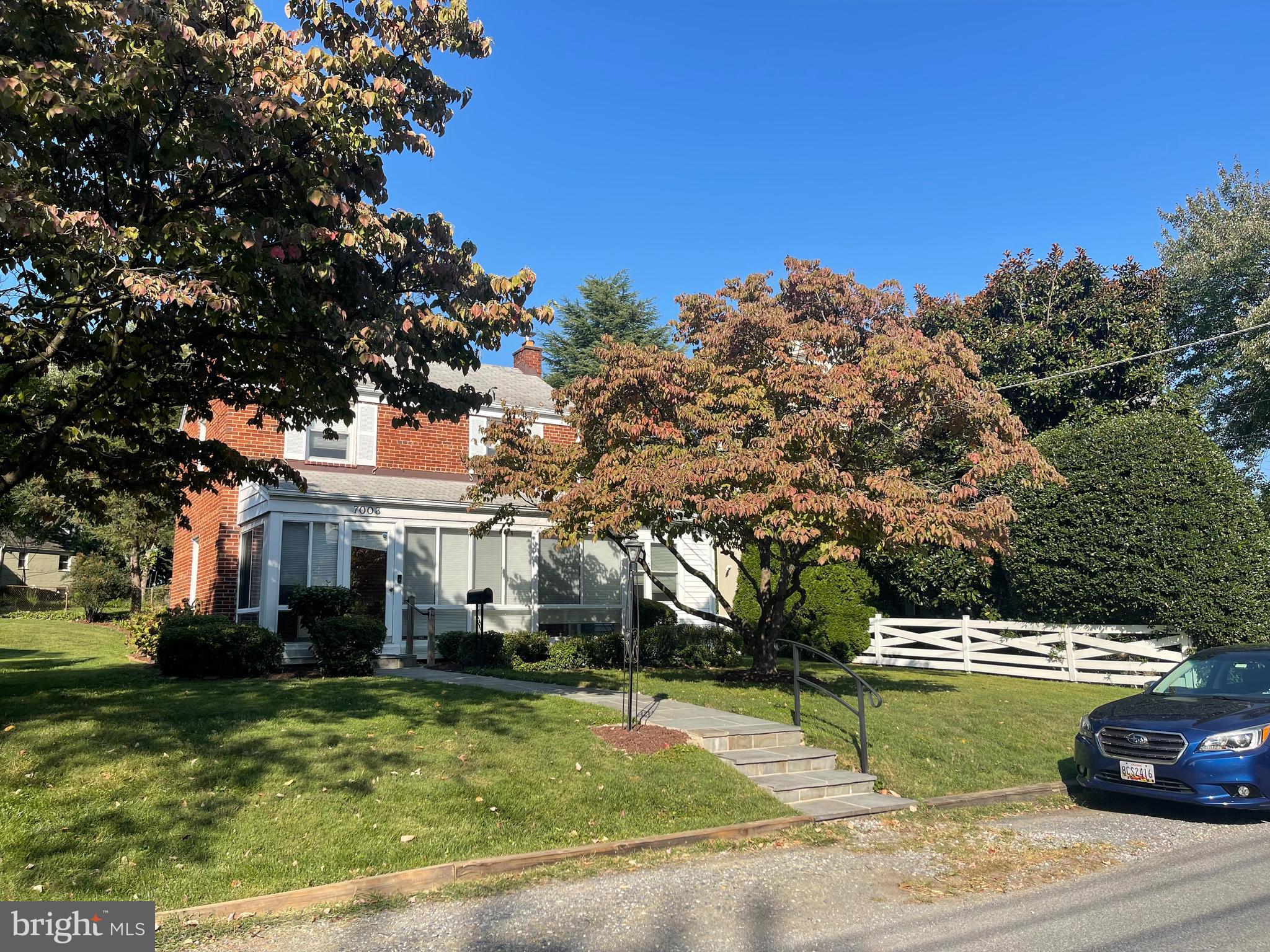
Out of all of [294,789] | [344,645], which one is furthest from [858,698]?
[344,645]

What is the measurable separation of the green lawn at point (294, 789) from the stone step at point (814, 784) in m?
0.31

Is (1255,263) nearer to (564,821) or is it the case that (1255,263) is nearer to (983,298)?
(983,298)

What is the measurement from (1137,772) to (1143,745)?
269 millimetres

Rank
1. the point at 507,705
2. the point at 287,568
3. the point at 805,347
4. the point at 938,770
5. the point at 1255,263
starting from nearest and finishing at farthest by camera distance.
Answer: the point at 938,770
the point at 507,705
the point at 805,347
the point at 287,568
the point at 1255,263

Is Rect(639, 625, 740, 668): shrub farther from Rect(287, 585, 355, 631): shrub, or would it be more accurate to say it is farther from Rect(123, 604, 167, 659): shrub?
Rect(123, 604, 167, 659): shrub

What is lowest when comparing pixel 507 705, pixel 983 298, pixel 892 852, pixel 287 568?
pixel 892 852

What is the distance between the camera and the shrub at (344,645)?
1370 centimetres

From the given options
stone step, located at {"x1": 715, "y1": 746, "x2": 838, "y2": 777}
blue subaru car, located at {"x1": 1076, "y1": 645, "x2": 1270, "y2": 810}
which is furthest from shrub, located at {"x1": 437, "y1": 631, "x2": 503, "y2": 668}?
blue subaru car, located at {"x1": 1076, "y1": 645, "x2": 1270, "y2": 810}

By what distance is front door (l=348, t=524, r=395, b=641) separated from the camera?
654 inches

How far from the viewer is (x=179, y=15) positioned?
6664 millimetres

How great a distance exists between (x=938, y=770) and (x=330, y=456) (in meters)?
→ 14.1

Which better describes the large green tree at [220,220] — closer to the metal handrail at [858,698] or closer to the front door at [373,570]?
the metal handrail at [858,698]

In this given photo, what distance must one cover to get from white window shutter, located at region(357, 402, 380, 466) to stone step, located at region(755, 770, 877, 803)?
42.4ft

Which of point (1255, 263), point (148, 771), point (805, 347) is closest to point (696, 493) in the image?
point (805, 347)
